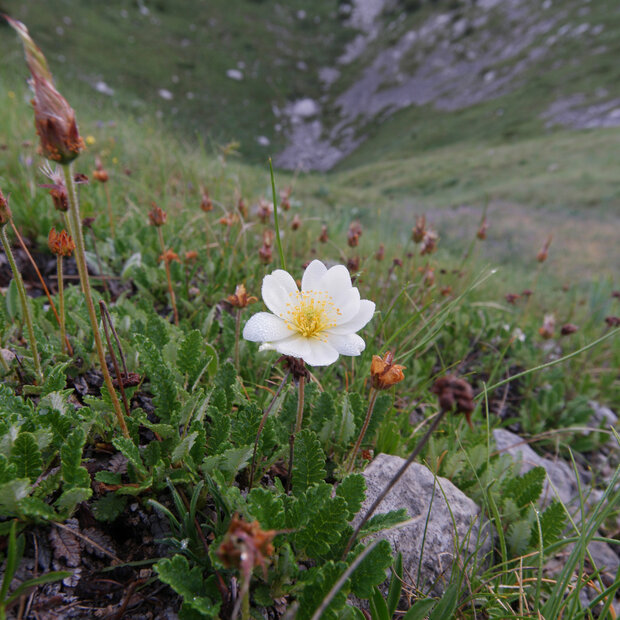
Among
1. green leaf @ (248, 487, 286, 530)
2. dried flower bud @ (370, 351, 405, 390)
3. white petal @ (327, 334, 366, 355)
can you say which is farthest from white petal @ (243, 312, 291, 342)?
green leaf @ (248, 487, 286, 530)

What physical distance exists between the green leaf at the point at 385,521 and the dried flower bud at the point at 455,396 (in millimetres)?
570

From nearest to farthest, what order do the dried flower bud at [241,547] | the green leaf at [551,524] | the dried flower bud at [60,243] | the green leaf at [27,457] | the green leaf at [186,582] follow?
1. the dried flower bud at [241,547]
2. the green leaf at [186,582]
3. the green leaf at [27,457]
4. the dried flower bud at [60,243]
5. the green leaf at [551,524]

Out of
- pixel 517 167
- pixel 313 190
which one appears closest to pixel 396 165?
pixel 517 167

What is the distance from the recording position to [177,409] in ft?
4.62

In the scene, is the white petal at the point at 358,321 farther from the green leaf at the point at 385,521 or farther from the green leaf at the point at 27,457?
the green leaf at the point at 27,457

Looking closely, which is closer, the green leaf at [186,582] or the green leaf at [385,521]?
the green leaf at [186,582]

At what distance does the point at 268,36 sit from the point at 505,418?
66.7 metres

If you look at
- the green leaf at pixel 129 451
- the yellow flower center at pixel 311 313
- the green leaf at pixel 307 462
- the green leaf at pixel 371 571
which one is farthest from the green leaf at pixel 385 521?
the green leaf at pixel 129 451

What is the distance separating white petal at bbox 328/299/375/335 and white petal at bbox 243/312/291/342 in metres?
0.17

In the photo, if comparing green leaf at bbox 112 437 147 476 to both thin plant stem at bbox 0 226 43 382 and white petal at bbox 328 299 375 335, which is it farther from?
white petal at bbox 328 299 375 335

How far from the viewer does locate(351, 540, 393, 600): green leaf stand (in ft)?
3.66

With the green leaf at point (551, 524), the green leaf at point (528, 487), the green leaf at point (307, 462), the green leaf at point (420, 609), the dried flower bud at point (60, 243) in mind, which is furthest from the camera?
the green leaf at point (528, 487)

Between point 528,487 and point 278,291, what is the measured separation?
4.76 ft

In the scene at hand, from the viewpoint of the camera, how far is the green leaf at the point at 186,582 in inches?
36.6
